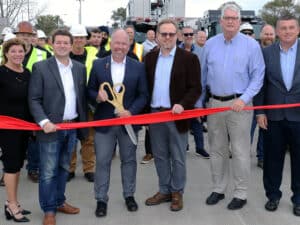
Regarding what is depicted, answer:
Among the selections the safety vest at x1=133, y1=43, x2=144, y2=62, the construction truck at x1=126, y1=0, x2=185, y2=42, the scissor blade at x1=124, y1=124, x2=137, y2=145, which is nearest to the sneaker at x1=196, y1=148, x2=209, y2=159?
the safety vest at x1=133, y1=43, x2=144, y2=62

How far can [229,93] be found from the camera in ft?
15.5

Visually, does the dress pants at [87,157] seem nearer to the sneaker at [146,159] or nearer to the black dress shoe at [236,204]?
the sneaker at [146,159]

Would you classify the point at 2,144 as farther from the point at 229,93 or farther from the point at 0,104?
the point at 229,93

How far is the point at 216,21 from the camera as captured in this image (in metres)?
16.3

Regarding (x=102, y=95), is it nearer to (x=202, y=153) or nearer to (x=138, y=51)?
(x=138, y=51)

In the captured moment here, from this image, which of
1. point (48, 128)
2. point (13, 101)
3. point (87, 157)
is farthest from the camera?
point (87, 157)

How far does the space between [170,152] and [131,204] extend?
74 cm

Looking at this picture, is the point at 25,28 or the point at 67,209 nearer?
the point at 67,209

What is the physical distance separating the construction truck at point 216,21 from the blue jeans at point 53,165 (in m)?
12.6

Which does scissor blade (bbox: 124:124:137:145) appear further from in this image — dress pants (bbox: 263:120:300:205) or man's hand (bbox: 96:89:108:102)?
dress pants (bbox: 263:120:300:205)

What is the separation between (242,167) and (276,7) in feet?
195

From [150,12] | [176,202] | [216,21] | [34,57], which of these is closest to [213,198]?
[176,202]

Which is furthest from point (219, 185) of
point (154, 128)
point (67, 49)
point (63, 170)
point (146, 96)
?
point (67, 49)

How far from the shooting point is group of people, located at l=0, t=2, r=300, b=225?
14.0 feet
